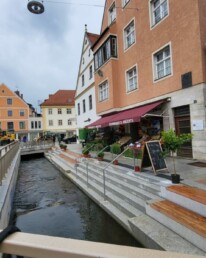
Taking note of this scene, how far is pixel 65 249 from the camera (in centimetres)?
108

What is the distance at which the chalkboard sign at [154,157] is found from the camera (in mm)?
7324

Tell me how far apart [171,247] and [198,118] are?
691cm

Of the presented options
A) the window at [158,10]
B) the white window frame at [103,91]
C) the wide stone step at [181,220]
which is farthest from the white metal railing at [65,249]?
the white window frame at [103,91]

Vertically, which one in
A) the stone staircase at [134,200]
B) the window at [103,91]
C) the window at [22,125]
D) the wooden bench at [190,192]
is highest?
the window at [103,91]

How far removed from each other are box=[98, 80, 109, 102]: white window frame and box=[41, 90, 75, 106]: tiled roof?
31.6 metres

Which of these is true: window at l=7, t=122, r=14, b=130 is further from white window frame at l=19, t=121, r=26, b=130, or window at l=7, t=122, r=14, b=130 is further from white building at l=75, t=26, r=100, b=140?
white building at l=75, t=26, r=100, b=140

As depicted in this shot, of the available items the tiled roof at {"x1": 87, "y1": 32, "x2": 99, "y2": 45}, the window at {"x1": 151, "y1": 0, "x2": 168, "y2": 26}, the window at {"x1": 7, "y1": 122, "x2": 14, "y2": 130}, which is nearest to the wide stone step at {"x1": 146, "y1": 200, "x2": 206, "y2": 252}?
the window at {"x1": 151, "y1": 0, "x2": 168, "y2": 26}

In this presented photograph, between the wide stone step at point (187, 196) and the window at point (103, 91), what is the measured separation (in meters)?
12.9

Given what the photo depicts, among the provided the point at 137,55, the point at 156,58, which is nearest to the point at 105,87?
the point at 137,55

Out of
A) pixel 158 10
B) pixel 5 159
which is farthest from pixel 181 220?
pixel 158 10

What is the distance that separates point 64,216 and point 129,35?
13075 millimetres

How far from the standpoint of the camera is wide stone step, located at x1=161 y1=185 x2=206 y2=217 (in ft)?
14.2

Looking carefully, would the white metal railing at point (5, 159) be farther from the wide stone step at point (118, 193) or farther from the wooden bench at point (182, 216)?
the wooden bench at point (182, 216)

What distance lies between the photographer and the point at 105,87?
59.6 feet
